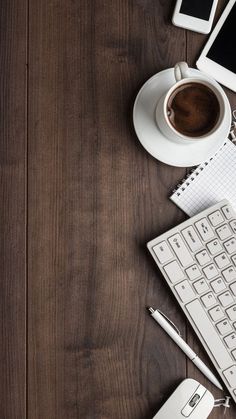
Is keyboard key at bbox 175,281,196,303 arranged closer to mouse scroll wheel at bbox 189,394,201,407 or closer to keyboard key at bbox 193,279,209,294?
keyboard key at bbox 193,279,209,294

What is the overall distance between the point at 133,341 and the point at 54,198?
0.21 metres

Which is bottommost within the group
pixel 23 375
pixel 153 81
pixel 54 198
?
pixel 23 375

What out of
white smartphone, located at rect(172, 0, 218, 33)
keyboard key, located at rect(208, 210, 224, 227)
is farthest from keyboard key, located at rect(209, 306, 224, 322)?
white smartphone, located at rect(172, 0, 218, 33)

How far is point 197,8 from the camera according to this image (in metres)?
0.77

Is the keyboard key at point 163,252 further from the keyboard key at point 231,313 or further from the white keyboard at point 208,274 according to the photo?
the keyboard key at point 231,313

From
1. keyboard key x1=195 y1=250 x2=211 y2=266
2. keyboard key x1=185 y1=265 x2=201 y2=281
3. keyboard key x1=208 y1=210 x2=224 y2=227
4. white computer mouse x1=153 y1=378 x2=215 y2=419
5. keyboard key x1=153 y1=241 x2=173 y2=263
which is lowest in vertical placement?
white computer mouse x1=153 y1=378 x2=215 y2=419

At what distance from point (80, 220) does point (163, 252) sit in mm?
113

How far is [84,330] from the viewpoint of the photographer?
0.74m

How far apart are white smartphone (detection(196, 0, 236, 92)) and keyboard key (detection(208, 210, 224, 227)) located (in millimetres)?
168

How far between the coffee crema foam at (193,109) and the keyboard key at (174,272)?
6.5 inches

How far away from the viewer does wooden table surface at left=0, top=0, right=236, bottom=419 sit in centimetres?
73

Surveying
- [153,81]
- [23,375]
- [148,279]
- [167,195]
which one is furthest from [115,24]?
[23,375]

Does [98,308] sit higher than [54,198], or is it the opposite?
[54,198]

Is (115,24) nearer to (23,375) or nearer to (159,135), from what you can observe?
(159,135)
